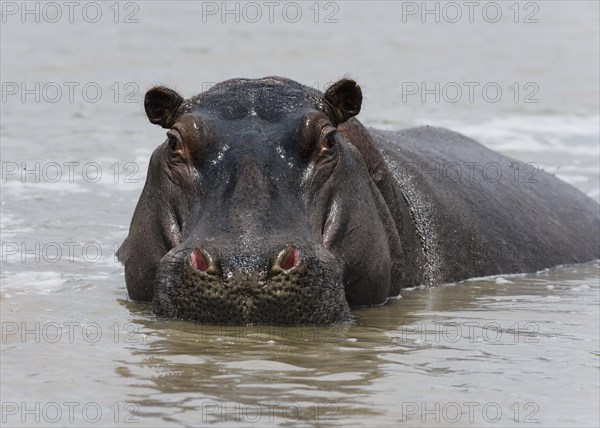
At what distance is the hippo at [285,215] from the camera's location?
7.60 meters

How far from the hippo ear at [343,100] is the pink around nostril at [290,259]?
1605mm

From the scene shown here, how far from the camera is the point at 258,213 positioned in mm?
7781

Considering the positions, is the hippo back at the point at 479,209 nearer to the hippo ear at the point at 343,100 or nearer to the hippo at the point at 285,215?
the hippo at the point at 285,215

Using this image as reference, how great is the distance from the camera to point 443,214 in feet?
34.2

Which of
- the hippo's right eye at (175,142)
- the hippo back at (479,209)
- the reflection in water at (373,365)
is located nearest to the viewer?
the reflection in water at (373,365)

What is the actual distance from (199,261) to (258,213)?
0.48 m

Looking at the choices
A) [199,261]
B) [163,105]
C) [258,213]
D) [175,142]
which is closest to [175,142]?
[175,142]

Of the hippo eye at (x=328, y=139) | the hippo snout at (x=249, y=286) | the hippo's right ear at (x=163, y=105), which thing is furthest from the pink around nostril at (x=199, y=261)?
the hippo's right ear at (x=163, y=105)

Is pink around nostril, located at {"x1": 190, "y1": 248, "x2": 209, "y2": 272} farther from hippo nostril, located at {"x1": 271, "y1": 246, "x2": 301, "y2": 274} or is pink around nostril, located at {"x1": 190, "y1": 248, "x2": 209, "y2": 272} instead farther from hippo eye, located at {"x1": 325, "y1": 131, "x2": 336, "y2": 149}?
hippo eye, located at {"x1": 325, "y1": 131, "x2": 336, "y2": 149}

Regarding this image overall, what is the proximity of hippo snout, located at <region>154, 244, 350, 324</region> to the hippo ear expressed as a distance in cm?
144

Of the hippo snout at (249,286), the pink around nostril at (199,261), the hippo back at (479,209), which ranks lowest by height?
the hippo snout at (249,286)

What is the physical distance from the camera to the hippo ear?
8805mm

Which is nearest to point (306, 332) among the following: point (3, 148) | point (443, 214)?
point (443, 214)

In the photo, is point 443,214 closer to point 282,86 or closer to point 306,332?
point 282,86
